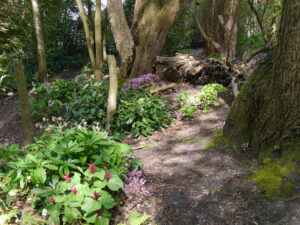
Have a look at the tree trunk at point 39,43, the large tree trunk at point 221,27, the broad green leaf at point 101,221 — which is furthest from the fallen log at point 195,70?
the broad green leaf at point 101,221

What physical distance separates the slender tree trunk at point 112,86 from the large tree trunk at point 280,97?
8.83 ft

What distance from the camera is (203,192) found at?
2611mm

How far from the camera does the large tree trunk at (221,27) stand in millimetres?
8312

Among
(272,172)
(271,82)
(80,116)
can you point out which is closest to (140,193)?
(272,172)

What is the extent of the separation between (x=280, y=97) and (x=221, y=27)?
21.9ft

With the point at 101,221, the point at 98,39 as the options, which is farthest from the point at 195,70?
the point at 101,221

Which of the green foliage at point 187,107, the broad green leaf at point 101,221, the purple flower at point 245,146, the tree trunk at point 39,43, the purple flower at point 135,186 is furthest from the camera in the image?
the tree trunk at point 39,43

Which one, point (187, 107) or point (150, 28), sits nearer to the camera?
point (187, 107)

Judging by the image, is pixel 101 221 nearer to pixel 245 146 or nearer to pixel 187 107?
pixel 245 146

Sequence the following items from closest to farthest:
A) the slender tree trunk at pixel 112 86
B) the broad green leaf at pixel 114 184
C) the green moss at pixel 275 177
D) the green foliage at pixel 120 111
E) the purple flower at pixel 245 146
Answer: the green moss at pixel 275 177, the broad green leaf at pixel 114 184, the purple flower at pixel 245 146, the slender tree trunk at pixel 112 86, the green foliage at pixel 120 111

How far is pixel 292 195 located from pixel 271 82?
4.08 feet

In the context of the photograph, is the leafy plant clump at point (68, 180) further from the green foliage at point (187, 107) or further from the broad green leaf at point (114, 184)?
the green foliage at point (187, 107)

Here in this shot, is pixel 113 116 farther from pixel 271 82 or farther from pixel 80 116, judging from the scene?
pixel 271 82

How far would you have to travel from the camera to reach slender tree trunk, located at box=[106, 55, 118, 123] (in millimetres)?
4746
